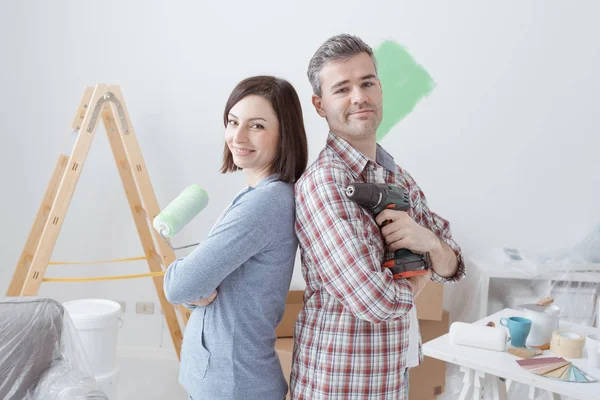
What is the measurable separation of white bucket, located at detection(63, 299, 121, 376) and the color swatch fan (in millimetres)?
1623

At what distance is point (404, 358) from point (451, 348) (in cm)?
47

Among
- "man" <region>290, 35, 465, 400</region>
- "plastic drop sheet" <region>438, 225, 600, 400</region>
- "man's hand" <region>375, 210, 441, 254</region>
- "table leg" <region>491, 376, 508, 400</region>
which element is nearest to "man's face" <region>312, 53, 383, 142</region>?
"man" <region>290, 35, 465, 400</region>

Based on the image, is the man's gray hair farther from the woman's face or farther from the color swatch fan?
the color swatch fan

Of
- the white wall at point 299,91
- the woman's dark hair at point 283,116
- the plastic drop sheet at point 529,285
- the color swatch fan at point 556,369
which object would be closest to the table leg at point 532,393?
the plastic drop sheet at point 529,285

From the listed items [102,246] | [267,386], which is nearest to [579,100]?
[267,386]

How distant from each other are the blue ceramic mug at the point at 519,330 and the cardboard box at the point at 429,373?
750 millimetres

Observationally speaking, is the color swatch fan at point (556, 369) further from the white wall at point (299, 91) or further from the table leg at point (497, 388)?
the white wall at point (299, 91)

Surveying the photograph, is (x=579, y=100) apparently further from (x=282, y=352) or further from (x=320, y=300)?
(x=320, y=300)

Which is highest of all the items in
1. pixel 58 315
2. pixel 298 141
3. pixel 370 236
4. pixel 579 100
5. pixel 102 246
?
pixel 579 100

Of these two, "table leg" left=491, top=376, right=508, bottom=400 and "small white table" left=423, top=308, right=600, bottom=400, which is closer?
"small white table" left=423, top=308, right=600, bottom=400

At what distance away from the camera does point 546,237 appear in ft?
8.21

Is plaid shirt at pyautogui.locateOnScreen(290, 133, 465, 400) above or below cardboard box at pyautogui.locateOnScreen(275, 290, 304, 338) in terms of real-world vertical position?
above

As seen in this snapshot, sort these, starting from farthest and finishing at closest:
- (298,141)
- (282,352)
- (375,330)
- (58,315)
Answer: (282,352)
(58,315)
(298,141)
(375,330)

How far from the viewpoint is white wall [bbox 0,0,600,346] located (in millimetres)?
2453
